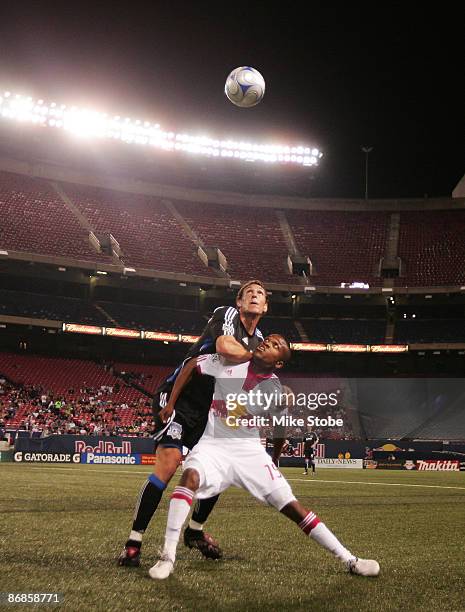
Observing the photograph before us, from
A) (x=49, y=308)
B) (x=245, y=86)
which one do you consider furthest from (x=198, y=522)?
(x=49, y=308)

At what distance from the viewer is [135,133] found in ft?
159

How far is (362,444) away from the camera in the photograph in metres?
32.7

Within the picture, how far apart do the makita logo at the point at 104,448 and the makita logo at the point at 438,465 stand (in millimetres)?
13866

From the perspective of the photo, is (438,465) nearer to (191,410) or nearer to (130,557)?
(191,410)

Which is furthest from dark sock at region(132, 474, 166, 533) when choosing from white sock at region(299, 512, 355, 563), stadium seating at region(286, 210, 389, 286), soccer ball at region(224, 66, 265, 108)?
stadium seating at region(286, 210, 389, 286)

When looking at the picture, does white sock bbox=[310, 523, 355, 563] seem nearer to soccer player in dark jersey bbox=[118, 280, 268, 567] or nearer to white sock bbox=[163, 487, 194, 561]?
white sock bbox=[163, 487, 194, 561]

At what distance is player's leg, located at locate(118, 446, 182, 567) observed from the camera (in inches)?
205

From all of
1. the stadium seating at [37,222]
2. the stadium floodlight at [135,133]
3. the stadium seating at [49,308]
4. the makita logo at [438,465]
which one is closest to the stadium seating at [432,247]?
the stadium floodlight at [135,133]

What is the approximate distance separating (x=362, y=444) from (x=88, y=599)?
98.8 ft

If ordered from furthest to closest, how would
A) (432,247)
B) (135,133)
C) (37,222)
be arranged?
1. (432,247)
2. (135,133)
3. (37,222)

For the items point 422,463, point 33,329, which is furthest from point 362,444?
point 33,329

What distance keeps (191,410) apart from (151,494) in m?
0.75

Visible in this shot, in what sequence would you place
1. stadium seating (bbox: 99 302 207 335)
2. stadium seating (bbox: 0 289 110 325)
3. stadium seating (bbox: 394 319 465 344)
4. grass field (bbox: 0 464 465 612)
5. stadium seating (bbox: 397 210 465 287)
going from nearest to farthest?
grass field (bbox: 0 464 465 612)
stadium seating (bbox: 0 289 110 325)
stadium seating (bbox: 99 302 207 335)
stadium seating (bbox: 394 319 465 344)
stadium seating (bbox: 397 210 465 287)

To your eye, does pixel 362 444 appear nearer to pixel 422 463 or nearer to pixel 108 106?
pixel 422 463
